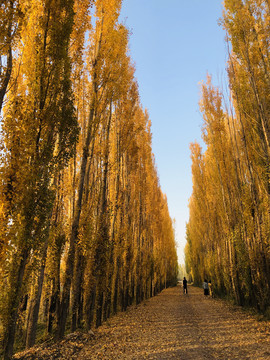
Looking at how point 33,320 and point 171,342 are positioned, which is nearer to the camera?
point 171,342

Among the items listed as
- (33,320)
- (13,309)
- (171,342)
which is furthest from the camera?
(33,320)

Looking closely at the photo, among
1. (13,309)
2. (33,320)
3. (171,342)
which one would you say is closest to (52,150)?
(13,309)

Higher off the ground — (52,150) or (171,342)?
(52,150)

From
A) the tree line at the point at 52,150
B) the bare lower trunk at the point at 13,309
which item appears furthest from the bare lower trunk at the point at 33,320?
the bare lower trunk at the point at 13,309

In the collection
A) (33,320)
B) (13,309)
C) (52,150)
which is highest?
(52,150)

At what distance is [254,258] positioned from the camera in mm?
10016

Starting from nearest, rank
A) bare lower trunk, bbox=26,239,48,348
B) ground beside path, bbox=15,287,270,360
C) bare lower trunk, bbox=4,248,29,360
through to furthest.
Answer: bare lower trunk, bbox=4,248,29,360, ground beside path, bbox=15,287,270,360, bare lower trunk, bbox=26,239,48,348

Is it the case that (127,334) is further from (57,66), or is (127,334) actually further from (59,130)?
(57,66)

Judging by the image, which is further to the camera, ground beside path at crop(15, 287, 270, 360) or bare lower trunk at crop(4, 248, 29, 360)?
ground beside path at crop(15, 287, 270, 360)

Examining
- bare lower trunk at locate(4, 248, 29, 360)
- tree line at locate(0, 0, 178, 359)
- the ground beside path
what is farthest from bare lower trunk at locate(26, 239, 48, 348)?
bare lower trunk at locate(4, 248, 29, 360)

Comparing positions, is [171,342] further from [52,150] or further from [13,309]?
[52,150]

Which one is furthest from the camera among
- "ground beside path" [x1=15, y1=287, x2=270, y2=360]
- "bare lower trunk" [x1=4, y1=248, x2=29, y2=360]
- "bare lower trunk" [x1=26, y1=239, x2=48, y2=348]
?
"bare lower trunk" [x1=26, y1=239, x2=48, y2=348]

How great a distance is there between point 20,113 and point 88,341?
6205 mm

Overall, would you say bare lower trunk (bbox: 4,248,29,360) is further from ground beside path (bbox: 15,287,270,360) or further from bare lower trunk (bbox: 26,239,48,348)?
bare lower trunk (bbox: 26,239,48,348)
